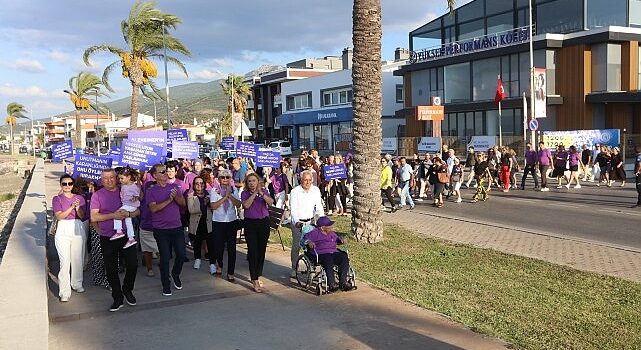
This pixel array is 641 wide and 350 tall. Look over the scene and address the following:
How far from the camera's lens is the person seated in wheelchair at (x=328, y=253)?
291 inches

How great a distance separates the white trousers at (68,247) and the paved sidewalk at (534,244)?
6669 millimetres

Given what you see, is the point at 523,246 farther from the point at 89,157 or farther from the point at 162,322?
the point at 89,157

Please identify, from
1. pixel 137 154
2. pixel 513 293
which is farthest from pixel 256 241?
pixel 137 154

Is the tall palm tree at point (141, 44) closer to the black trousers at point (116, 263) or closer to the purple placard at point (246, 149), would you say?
the purple placard at point (246, 149)

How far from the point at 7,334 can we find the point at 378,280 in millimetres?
4406

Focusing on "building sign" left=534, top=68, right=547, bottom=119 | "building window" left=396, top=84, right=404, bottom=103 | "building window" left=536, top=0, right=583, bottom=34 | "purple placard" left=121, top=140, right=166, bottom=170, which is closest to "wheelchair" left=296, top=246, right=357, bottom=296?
"purple placard" left=121, top=140, right=166, bottom=170

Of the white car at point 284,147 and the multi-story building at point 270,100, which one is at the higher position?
the multi-story building at point 270,100

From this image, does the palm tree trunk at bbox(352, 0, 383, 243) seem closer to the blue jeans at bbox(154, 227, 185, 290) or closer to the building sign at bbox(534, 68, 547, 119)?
the blue jeans at bbox(154, 227, 185, 290)

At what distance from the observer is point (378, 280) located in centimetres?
799

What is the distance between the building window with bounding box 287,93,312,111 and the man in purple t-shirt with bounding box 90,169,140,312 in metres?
56.2

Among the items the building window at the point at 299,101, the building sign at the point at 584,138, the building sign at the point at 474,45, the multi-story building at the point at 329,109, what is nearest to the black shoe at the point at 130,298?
the building sign at the point at 584,138

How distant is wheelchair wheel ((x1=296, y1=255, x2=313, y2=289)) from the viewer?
7.60m

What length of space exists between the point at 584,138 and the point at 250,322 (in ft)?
79.6

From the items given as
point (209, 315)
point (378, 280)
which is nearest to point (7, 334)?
point (209, 315)
